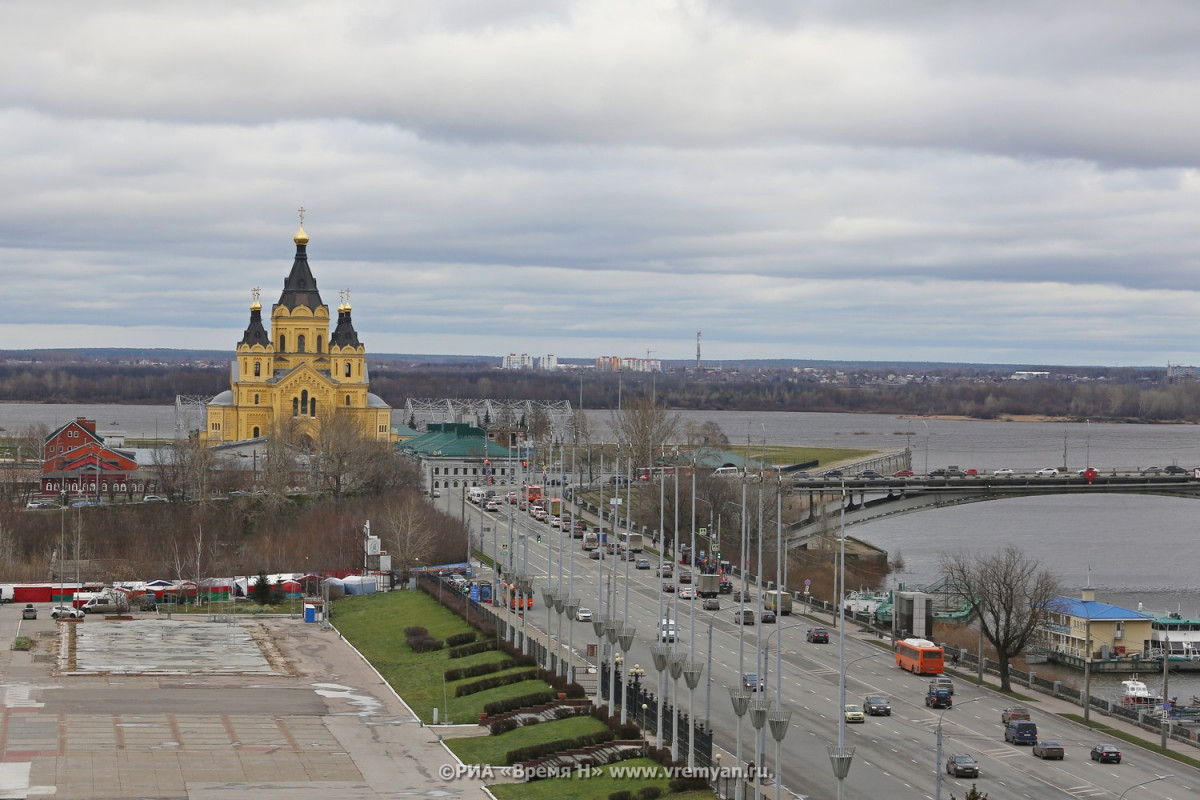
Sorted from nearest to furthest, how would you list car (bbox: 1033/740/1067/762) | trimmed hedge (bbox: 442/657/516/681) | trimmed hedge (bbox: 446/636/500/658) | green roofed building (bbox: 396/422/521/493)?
car (bbox: 1033/740/1067/762)
trimmed hedge (bbox: 442/657/516/681)
trimmed hedge (bbox: 446/636/500/658)
green roofed building (bbox: 396/422/521/493)

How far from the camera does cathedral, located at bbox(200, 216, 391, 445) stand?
15962cm

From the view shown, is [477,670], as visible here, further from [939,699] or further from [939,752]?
[939,752]

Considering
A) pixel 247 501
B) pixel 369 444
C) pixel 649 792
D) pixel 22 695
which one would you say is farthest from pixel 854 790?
pixel 369 444

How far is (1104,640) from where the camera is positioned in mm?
87000

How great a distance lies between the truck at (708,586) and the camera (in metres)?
85.4

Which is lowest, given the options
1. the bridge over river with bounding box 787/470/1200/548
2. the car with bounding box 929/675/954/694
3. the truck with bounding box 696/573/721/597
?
the car with bounding box 929/675/954/694

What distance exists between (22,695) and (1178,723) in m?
41.4

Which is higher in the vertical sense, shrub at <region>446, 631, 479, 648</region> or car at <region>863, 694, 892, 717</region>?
car at <region>863, 694, 892, 717</region>

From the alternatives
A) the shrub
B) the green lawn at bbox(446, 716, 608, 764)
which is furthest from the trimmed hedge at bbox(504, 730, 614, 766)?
the shrub

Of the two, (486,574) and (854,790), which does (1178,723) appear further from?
(486,574)

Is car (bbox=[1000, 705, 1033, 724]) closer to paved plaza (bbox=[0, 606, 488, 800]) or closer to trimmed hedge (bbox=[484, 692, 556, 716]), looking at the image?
trimmed hedge (bbox=[484, 692, 556, 716])

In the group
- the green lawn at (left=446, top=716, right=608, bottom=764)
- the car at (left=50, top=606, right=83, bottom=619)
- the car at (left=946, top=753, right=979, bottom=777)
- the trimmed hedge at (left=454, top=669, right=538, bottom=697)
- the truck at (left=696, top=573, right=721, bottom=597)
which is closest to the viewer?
the car at (left=946, top=753, right=979, bottom=777)

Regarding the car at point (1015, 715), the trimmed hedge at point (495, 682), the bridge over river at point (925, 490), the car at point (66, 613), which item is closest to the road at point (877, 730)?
the car at point (1015, 715)

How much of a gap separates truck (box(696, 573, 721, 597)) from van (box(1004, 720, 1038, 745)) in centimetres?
3142
